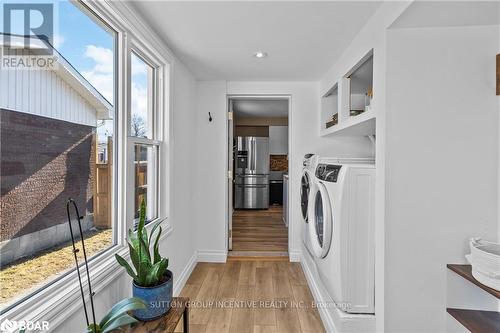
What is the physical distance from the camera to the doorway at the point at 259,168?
16.4ft

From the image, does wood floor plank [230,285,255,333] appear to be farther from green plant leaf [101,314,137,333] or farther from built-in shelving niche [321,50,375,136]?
built-in shelving niche [321,50,375,136]

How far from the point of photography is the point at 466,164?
4.73 ft

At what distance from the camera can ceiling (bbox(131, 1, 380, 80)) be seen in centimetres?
158

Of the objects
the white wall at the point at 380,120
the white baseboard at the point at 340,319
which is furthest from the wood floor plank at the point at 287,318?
the white wall at the point at 380,120

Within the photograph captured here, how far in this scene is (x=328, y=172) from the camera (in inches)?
75.0

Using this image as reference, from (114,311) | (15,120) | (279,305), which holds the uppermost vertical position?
(15,120)

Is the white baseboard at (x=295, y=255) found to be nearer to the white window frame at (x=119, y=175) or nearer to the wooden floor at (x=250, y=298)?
the wooden floor at (x=250, y=298)

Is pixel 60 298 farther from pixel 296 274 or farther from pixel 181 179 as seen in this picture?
pixel 296 274

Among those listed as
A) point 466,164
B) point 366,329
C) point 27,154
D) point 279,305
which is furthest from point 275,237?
point 27,154

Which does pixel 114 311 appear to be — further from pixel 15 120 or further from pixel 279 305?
pixel 279 305

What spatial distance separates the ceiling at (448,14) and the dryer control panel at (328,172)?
91 cm

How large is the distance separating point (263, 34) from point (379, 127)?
3.60ft

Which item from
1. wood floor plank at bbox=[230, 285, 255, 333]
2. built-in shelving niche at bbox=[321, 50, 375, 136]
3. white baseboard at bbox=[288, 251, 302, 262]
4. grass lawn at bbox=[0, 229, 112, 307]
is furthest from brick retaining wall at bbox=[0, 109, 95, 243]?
white baseboard at bbox=[288, 251, 302, 262]

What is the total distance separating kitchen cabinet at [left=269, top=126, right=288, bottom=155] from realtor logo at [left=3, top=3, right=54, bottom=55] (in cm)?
571
